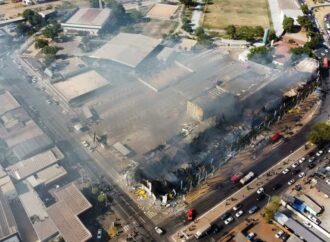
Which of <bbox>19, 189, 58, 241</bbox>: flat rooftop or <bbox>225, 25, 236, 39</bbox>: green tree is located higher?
<bbox>225, 25, 236, 39</bbox>: green tree

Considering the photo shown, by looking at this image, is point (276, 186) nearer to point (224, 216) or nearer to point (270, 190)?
point (270, 190)

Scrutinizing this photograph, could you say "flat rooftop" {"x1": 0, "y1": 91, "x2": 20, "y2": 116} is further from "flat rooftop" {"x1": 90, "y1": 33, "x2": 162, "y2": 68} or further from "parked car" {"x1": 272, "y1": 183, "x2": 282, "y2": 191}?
"parked car" {"x1": 272, "y1": 183, "x2": 282, "y2": 191}

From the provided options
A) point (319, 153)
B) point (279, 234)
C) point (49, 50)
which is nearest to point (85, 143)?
point (49, 50)

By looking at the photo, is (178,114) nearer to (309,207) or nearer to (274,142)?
(274,142)

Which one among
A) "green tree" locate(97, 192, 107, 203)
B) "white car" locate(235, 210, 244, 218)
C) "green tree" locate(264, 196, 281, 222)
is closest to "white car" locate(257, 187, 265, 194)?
"green tree" locate(264, 196, 281, 222)

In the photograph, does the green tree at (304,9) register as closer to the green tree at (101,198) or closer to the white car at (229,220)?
the white car at (229,220)

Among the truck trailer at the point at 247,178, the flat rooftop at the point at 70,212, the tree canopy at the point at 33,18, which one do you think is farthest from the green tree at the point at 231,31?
the flat rooftop at the point at 70,212

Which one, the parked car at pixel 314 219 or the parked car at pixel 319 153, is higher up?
the parked car at pixel 319 153
